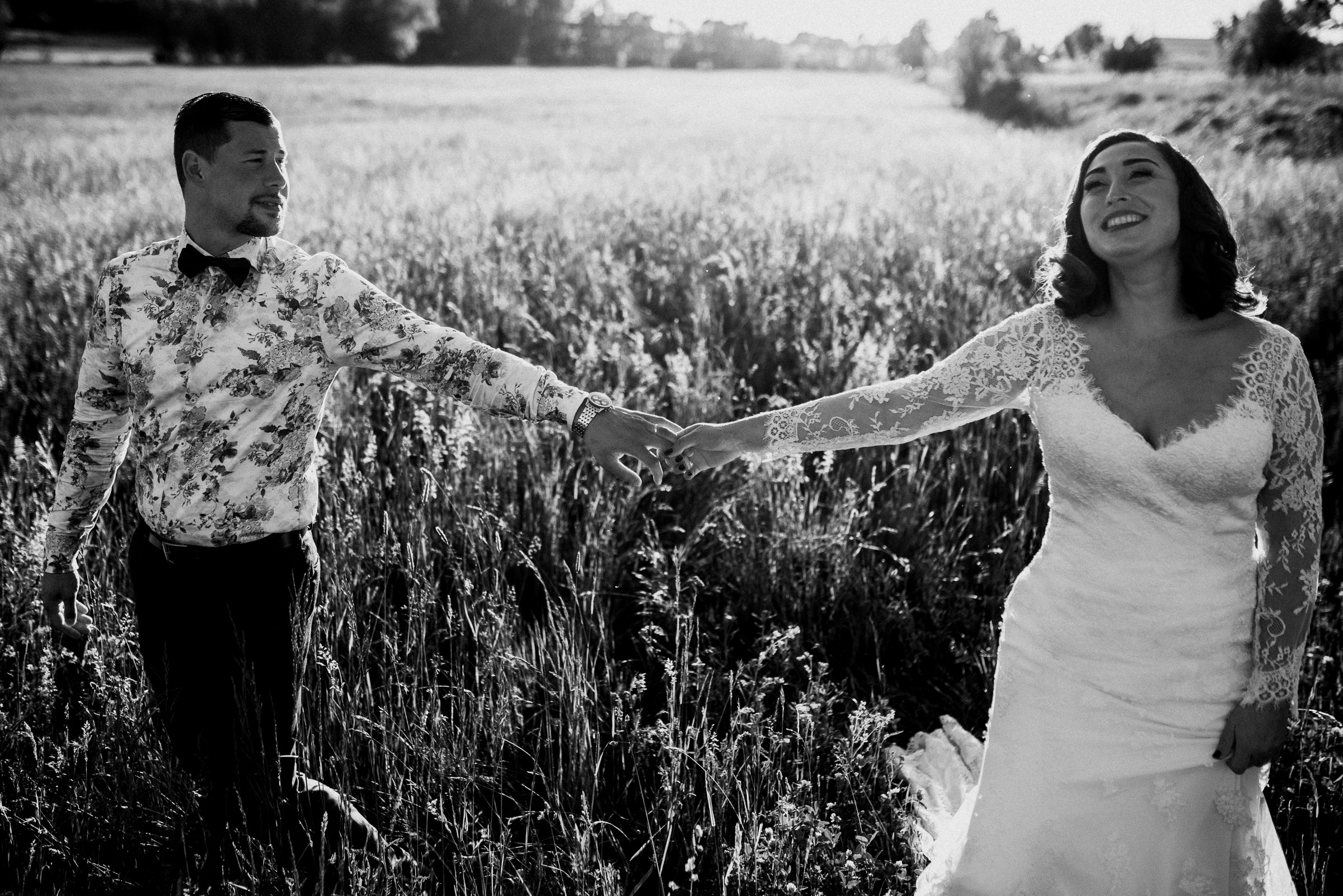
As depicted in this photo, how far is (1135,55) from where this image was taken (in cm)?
5150

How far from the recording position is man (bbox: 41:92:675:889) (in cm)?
220

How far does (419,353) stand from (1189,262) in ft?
6.25

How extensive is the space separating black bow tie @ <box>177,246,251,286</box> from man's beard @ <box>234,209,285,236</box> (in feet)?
0.28

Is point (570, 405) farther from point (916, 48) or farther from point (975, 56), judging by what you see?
point (916, 48)

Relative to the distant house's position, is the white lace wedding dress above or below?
below

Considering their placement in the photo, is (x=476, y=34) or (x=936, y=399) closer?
(x=936, y=399)

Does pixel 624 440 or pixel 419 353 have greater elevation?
pixel 419 353

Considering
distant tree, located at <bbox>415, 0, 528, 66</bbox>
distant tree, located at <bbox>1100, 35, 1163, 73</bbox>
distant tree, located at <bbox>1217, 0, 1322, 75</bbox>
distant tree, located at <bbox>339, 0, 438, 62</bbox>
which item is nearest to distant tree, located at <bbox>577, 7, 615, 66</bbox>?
distant tree, located at <bbox>415, 0, 528, 66</bbox>

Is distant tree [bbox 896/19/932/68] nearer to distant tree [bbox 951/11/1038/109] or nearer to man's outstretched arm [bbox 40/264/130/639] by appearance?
distant tree [bbox 951/11/1038/109]

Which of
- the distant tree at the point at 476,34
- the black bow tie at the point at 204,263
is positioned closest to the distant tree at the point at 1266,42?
the distant tree at the point at 476,34

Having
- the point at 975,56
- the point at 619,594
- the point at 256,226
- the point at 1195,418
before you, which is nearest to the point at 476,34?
the point at 975,56

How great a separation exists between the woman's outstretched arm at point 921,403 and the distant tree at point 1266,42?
37643 millimetres

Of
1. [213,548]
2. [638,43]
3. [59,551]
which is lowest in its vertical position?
[59,551]

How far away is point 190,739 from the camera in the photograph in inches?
95.1
